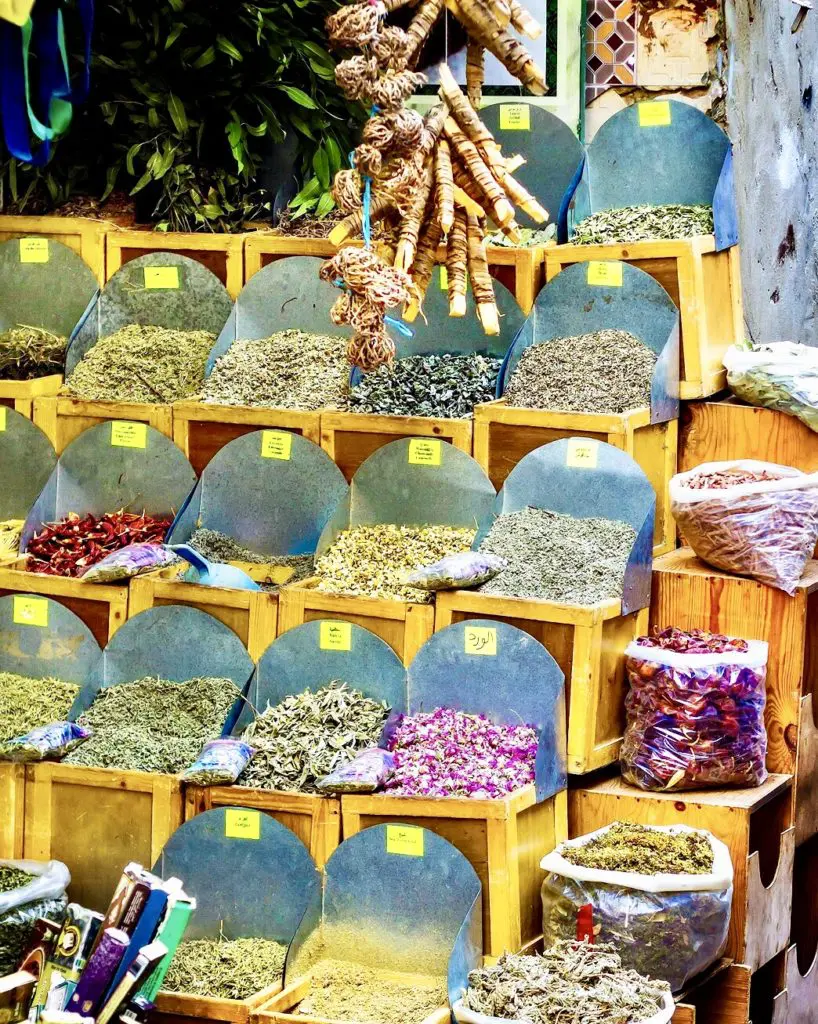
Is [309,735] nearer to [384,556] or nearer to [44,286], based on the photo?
[384,556]

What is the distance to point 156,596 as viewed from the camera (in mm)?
4395

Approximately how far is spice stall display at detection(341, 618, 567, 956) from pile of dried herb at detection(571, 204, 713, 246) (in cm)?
126

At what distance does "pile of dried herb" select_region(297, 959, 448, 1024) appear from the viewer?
3.62 metres

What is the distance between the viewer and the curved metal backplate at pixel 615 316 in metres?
4.45

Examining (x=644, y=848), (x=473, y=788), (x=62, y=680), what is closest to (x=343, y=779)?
(x=473, y=788)

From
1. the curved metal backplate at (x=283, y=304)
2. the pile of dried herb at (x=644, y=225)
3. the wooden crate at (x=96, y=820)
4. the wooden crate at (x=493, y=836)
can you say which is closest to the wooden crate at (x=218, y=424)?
the curved metal backplate at (x=283, y=304)

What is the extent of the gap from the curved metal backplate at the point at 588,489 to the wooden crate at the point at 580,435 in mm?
42

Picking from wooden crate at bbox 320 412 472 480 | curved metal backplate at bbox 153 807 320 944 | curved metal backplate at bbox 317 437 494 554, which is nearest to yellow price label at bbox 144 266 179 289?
wooden crate at bbox 320 412 472 480

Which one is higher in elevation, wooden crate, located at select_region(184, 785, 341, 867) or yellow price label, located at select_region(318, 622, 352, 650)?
yellow price label, located at select_region(318, 622, 352, 650)

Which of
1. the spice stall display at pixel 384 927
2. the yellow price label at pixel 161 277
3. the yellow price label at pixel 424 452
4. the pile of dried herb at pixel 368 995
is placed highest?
the yellow price label at pixel 161 277

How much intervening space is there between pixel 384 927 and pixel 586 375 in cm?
149

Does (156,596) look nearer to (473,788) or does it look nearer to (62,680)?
(62,680)

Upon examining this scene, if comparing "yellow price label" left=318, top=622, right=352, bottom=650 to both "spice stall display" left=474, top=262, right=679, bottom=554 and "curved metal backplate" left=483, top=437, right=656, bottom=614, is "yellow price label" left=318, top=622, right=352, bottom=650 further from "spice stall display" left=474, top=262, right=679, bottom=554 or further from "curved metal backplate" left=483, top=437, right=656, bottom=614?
"spice stall display" left=474, top=262, right=679, bottom=554

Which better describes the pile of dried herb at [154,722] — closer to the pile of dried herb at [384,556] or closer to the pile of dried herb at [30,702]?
the pile of dried herb at [30,702]
